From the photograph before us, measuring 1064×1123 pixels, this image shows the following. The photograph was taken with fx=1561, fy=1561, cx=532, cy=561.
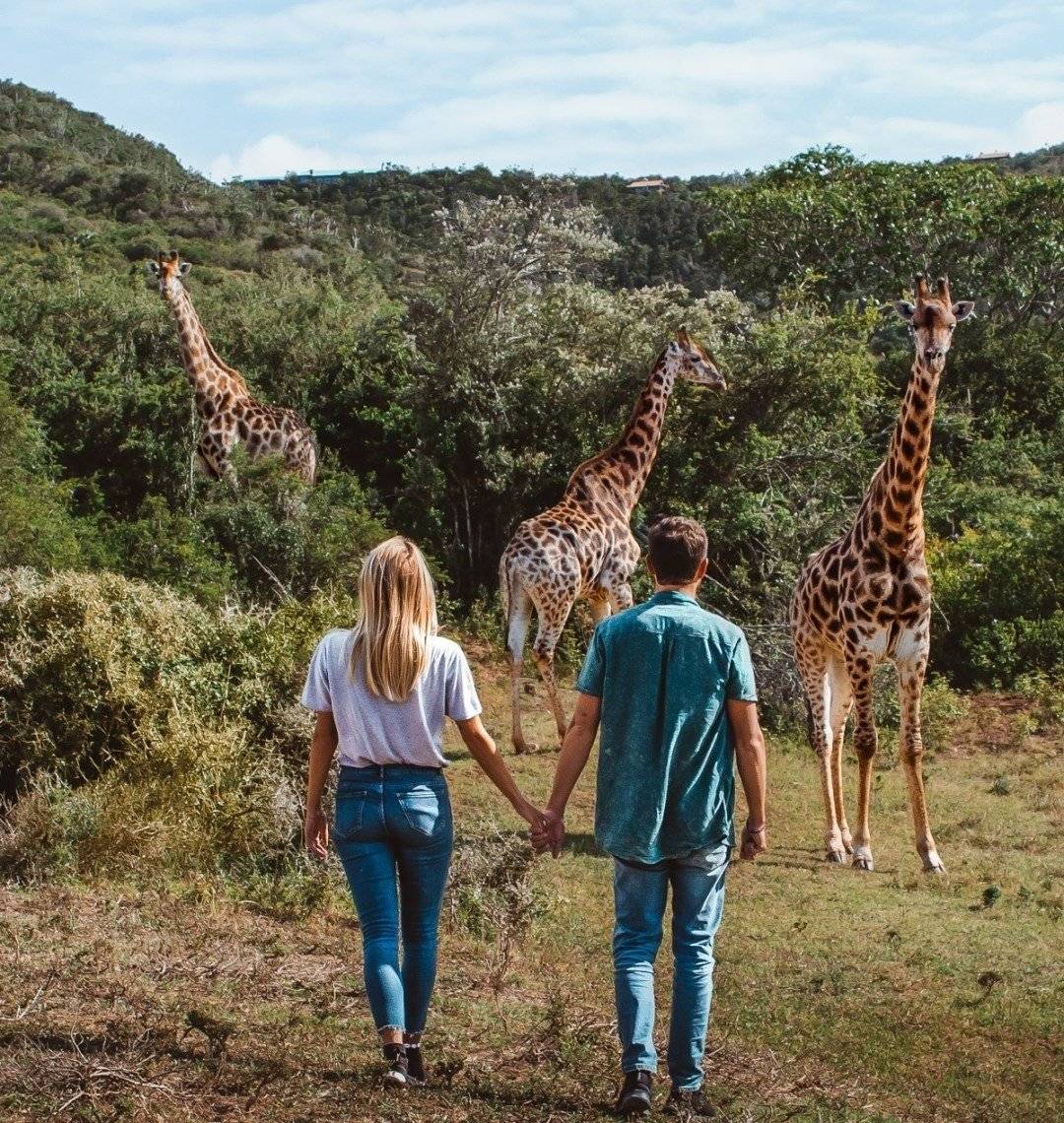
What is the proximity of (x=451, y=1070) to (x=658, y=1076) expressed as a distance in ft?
2.51

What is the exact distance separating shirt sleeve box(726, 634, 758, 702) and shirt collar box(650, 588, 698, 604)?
0.22 m

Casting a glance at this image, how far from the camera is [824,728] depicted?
1081 centimetres

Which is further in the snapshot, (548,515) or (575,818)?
(548,515)

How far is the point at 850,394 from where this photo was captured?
16.9 meters

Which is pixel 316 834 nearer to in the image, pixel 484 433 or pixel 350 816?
pixel 350 816

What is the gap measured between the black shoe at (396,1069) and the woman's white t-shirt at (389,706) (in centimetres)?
93

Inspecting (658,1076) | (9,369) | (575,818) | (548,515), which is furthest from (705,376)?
(658,1076)

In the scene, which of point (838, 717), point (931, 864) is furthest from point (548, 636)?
point (931, 864)

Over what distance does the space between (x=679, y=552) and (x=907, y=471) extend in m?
5.17

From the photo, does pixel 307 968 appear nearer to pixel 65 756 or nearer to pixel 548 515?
pixel 65 756

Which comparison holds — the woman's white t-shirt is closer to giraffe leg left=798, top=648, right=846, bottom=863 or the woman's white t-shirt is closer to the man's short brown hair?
the man's short brown hair

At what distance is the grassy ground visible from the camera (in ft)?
16.9

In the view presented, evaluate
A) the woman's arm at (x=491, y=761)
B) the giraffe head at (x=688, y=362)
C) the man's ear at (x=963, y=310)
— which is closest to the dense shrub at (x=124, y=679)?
the woman's arm at (x=491, y=761)

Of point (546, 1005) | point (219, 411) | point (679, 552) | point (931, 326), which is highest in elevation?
point (931, 326)
